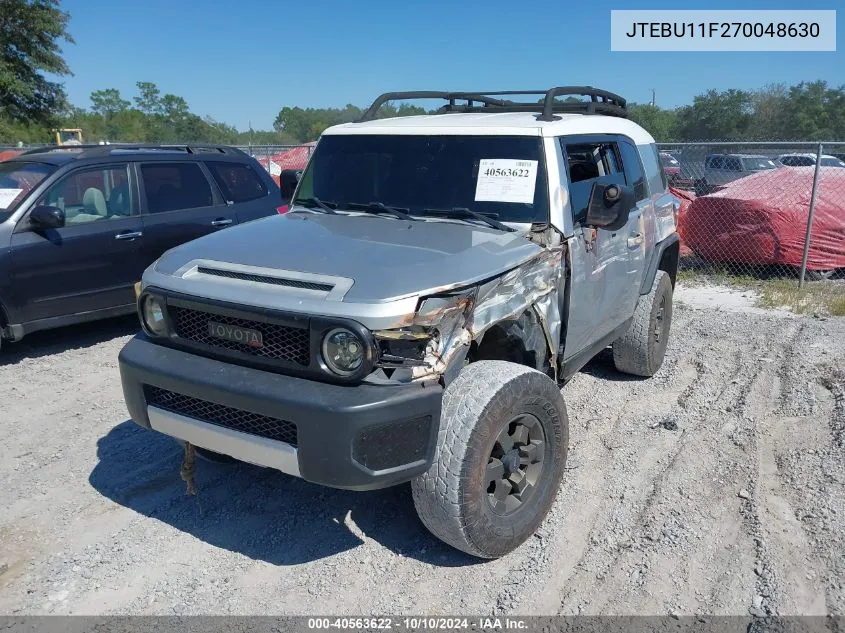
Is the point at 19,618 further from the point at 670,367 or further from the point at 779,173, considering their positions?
the point at 779,173

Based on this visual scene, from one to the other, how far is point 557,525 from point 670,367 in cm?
290

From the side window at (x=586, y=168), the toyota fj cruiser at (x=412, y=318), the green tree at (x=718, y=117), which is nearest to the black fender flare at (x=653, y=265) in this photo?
the toyota fj cruiser at (x=412, y=318)

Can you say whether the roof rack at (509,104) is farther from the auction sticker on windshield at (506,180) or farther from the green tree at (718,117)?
the green tree at (718,117)

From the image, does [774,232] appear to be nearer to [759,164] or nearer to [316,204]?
[316,204]

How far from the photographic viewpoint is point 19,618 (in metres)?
2.81

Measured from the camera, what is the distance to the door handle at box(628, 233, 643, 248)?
4.59 m

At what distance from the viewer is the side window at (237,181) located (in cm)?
731

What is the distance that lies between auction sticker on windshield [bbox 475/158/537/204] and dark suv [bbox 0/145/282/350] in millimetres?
3996

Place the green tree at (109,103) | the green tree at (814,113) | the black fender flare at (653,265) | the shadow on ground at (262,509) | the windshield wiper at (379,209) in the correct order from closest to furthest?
the shadow on ground at (262,509)
the windshield wiper at (379,209)
the black fender flare at (653,265)
the green tree at (814,113)
the green tree at (109,103)

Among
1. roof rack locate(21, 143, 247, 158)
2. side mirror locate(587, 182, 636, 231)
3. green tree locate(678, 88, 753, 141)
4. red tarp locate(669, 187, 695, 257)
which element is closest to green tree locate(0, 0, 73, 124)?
roof rack locate(21, 143, 247, 158)

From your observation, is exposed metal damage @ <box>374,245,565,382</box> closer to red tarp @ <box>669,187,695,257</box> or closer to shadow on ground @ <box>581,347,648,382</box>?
shadow on ground @ <box>581,347,648,382</box>

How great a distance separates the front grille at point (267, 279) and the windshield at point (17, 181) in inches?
148

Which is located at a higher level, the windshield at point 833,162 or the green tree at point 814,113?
the green tree at point 814,113

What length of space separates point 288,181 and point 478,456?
2.82 meters
